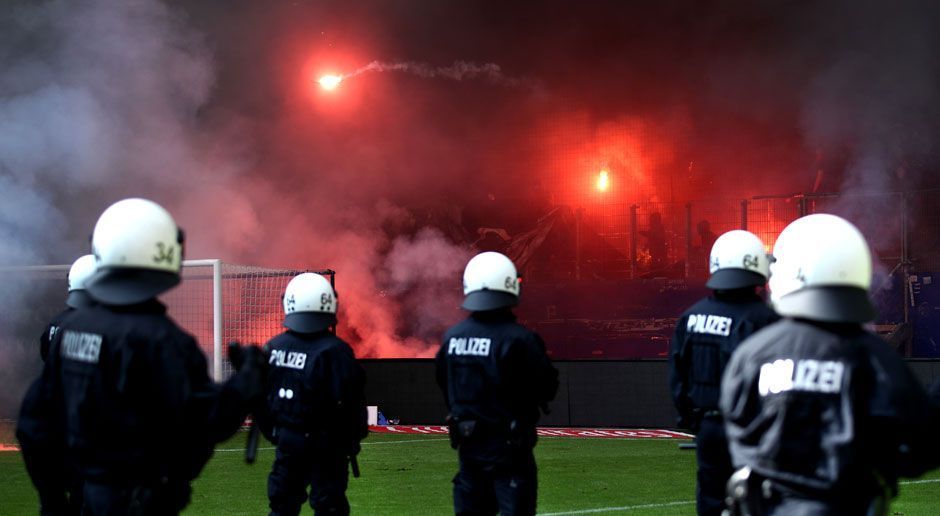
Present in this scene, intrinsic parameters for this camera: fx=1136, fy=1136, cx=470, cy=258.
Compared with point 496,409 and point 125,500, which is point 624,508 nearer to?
point 496,409

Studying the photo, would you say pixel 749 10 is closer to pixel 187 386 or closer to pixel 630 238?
pixel 630 238

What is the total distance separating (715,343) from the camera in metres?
7.32

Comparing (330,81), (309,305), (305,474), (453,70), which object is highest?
(453,70)

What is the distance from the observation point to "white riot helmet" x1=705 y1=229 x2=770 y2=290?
747 centimetres

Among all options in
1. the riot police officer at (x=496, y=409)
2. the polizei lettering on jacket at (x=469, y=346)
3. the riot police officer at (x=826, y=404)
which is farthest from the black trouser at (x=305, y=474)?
the riot police officer at (x=826, y=404)

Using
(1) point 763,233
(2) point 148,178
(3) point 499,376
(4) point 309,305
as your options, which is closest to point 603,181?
(1) point 763,233

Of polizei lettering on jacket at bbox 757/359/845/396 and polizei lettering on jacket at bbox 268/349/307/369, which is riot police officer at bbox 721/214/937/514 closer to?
polizei lettering on jacket at bbox 757/359/845/396

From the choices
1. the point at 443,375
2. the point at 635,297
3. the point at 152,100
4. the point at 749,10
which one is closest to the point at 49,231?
the point at 152,100

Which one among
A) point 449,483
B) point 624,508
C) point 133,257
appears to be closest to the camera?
point 133,257

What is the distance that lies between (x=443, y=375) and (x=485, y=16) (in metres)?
22.3

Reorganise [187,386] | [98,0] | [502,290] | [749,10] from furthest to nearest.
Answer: [749,10]
[98,0]
[502,290]
[187,386]

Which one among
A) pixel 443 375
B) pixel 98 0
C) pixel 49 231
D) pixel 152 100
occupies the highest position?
pixel 98 0

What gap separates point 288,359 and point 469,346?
4.95 feet

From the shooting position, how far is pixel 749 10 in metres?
26.8
